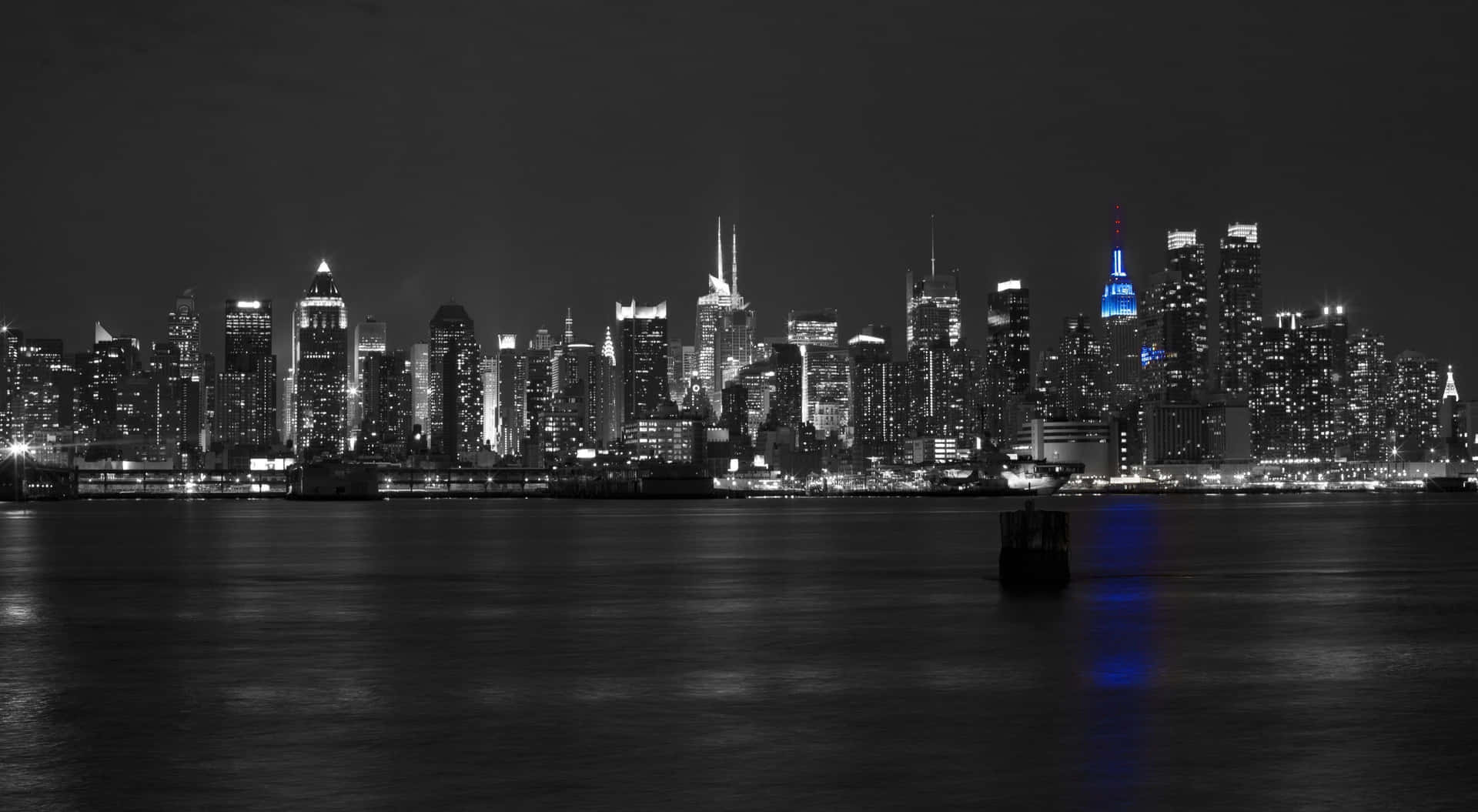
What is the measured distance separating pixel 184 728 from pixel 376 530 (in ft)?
288

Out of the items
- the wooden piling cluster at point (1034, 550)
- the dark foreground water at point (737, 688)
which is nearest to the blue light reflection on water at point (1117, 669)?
the dark foreground water at point (737, 688)

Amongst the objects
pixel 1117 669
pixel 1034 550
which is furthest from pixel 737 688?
pixel 1034 550

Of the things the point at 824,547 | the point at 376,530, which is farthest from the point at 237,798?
the point at 376,530

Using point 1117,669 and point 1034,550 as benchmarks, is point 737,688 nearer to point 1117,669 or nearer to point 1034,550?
point 1117,669

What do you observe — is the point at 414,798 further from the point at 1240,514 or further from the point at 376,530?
the point at 1240,514

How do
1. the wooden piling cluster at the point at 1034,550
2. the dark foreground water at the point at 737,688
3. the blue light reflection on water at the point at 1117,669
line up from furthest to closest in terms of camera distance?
the wooden piling cluster at the point at 1034,550 → the blue light reflection on water at the point at 1117,669 → the dark foreground water at the point at 737,688

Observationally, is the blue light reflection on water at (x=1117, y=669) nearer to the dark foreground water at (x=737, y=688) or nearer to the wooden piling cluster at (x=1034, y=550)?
the dark foreground water at (x=737, y=688)

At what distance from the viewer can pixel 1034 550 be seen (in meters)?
48.4

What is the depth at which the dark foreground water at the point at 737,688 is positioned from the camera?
17562 millimetres

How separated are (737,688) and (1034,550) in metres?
24.2

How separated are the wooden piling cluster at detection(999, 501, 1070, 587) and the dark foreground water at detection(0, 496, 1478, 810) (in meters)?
1.66

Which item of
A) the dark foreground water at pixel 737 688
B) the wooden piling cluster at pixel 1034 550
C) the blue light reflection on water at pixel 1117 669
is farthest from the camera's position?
the wooden piling cluster at pixel 1034 550

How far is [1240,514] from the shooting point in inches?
5714

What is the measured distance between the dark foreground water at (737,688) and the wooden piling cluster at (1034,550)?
1660 millimetres
